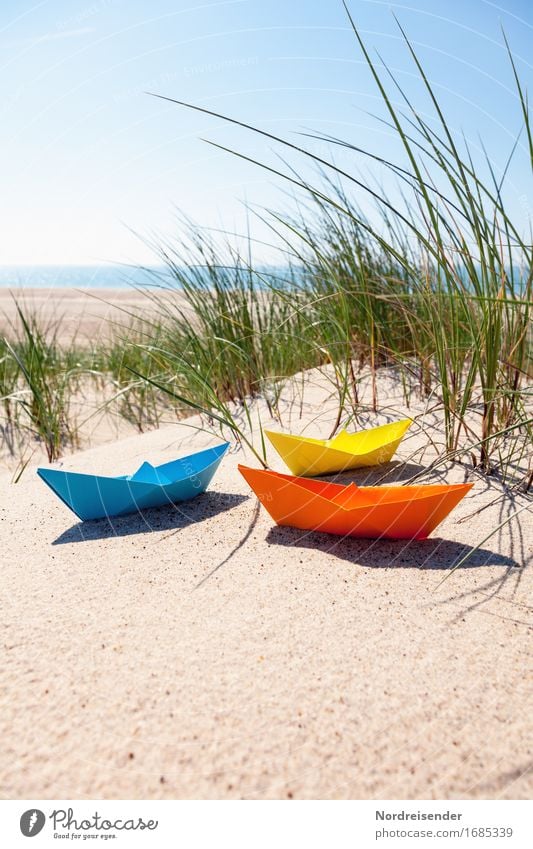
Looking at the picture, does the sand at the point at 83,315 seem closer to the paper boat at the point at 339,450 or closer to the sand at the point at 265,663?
the paper boat at the point at 339,450

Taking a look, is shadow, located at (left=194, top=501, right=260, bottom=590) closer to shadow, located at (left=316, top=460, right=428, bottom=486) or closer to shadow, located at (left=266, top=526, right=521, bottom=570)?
shadow, located at (left=266, top=526, right=521, bottom=570)

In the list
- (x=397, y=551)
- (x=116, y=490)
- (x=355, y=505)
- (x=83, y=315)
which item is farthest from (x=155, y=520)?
(x=83, y=315)

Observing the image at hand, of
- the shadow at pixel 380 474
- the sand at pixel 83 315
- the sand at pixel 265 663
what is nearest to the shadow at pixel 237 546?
the sand at pixel 265 663

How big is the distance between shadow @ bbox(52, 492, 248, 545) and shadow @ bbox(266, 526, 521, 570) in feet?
0.80

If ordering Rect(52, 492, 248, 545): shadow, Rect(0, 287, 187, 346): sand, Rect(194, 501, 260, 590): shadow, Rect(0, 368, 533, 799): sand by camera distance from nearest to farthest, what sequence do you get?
1. Rect(0, 368, 533, 799): sand
2. Rect(194, 501, 260, 590): shadow
3. Rect(52, 492, 248, 545): shadow
4. Rect(0, 287, 187, 346): sand

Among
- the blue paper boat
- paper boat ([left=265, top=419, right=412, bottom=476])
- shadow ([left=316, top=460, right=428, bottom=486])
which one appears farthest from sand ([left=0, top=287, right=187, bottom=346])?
shadow ([left=316, top=460, right=428, bottom=486])

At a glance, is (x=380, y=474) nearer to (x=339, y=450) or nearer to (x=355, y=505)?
(x=339, y=450)

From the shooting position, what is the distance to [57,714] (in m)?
0.90

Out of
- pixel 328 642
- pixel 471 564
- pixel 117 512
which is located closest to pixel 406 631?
pixel 328 642

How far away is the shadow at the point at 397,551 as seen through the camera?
128cm

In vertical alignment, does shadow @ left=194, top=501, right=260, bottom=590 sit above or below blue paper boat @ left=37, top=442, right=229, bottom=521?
below

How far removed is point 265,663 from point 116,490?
28.3 inches

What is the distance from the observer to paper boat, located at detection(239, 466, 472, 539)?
51.4 inches

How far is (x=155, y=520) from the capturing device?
159 cm
